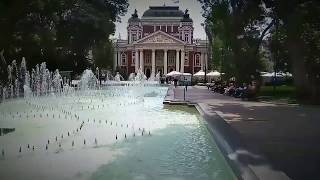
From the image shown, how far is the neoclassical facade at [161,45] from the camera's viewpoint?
95.6 m

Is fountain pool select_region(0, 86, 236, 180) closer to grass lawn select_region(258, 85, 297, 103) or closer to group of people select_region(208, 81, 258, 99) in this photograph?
group of people select_region(208, 81, 258, 99)

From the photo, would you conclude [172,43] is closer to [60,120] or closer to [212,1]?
[212,1]

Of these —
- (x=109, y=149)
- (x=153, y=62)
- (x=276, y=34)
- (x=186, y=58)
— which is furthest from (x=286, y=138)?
(x=186, y=58)

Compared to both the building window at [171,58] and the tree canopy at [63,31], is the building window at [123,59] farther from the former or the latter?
the tree canopy at [63,31]

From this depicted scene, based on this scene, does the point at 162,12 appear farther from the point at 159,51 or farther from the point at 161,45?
the point at 159,51

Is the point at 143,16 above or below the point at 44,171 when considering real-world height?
above

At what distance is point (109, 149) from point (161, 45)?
87.2m

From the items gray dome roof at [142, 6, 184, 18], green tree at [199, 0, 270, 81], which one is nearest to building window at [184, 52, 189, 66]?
gray dome roof at [142, 6, 184, 18]

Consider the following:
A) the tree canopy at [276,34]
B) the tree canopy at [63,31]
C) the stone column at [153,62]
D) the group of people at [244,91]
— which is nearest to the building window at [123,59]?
the stone column at [153,62]

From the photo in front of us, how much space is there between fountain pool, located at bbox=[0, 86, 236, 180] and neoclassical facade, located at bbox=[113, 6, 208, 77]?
80.5 meters

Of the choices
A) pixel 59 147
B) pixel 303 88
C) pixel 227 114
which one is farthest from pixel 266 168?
pixel 303 88

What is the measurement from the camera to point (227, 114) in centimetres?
1559

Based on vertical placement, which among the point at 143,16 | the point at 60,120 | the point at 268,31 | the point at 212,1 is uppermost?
the point at 143,16

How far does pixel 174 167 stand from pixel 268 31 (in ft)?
75.3
